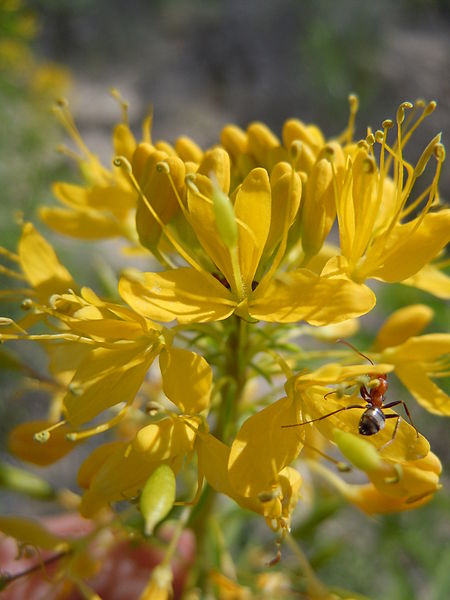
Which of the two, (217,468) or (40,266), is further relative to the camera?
(40,266)

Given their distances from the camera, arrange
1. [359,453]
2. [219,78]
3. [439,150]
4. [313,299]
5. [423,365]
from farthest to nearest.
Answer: [219,78], [423,365], [439,150], [313,299], [359,453]

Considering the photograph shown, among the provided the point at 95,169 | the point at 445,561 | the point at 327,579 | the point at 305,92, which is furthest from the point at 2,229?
the point at 305,92

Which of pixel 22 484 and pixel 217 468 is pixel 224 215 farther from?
pixel 22 484

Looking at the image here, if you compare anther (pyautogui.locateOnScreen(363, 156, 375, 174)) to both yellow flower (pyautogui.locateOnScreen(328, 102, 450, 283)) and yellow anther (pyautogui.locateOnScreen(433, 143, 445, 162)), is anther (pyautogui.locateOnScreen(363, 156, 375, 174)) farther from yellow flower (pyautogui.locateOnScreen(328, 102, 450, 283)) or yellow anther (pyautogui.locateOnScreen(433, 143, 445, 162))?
yellow anther (pyautogui.locateOnScreen(433, 143, 445, 162))

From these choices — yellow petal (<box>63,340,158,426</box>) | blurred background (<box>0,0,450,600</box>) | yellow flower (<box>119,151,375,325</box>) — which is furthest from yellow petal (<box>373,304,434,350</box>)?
blurred background (<box>0,0,450,600</box>)

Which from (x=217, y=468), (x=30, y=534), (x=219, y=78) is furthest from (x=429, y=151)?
(x=219, y=78)

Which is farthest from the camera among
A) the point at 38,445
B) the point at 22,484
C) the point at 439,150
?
the point at 22,484

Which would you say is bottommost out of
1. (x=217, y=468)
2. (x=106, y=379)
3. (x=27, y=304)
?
(x=217, y=468)

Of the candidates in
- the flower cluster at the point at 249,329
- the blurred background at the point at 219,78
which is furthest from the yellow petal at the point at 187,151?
the blurred background at the point at 219,78
